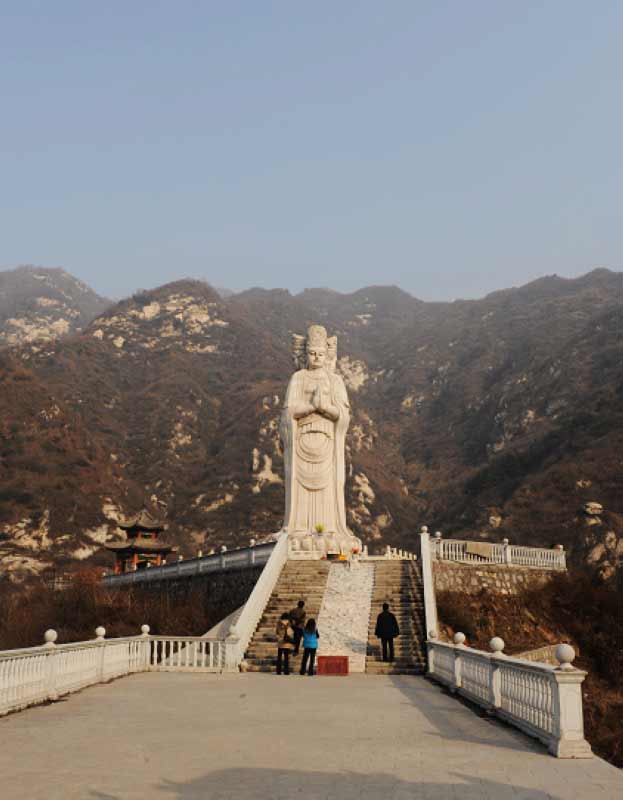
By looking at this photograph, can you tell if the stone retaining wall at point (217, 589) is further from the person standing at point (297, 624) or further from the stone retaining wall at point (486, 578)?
the person standing at point (297, 624)

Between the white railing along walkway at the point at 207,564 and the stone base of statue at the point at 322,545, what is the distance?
1.03 m

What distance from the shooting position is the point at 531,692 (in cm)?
950

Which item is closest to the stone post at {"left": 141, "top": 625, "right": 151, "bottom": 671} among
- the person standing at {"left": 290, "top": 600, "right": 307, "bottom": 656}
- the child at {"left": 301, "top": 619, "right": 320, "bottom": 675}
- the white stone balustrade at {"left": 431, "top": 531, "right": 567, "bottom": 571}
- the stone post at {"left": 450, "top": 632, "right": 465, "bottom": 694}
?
the person standing at {"left": 290, "top": 600, "right": 307, "bottom": 656}

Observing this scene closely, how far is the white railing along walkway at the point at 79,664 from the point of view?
11.7 metres

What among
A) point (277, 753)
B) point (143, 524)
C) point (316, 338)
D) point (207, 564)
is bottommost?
point (277, 753)

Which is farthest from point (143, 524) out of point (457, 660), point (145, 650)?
point (457, 660)

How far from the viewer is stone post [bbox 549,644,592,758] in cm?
823

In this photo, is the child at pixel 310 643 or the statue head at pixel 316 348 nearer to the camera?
the child at pixel 310 643

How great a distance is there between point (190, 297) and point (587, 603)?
326 feet

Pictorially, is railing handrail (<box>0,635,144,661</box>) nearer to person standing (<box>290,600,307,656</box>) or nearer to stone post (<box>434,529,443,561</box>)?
person standing (<box>290,600,307,656</box>)

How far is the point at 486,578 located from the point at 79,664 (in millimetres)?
15468

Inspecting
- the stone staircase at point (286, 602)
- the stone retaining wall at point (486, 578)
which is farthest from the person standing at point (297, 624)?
the stone retaining wall at point (486, 578)

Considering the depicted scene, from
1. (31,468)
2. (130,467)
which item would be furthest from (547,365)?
(31,468)

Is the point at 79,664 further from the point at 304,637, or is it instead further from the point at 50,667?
the point at 304,637
